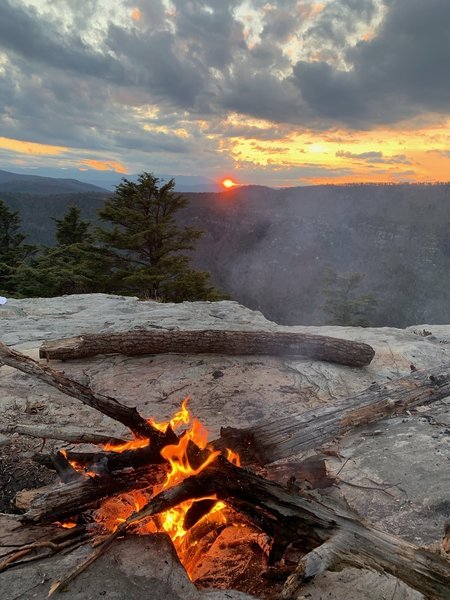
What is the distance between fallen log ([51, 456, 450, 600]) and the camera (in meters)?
2.25

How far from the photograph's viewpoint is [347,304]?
104 feet

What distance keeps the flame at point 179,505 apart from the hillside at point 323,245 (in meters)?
54.6

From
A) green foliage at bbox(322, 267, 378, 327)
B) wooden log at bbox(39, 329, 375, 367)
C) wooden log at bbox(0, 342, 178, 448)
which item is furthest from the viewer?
green foliage at bbox(322, 267, 378, 327)

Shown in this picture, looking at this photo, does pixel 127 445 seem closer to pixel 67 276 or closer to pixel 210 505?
pixel 210 505

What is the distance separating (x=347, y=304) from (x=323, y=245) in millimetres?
67087

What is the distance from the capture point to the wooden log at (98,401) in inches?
131

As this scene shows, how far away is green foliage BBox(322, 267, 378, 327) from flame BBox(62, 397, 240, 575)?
28.9 meters

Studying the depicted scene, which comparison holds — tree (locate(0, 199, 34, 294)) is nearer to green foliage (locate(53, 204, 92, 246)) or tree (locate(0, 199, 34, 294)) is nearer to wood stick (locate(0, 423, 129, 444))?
green foliage (locate(53, 204, 92, 246))

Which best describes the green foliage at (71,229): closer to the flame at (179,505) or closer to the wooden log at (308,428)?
the wooden log at (308,428)

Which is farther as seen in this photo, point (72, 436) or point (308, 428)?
point (308, 428)

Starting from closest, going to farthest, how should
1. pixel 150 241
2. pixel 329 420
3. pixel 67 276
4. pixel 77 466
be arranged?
1. pixel 77 466
2. pixel 329 420
3. pixel 67 276
4. pixel 150 241

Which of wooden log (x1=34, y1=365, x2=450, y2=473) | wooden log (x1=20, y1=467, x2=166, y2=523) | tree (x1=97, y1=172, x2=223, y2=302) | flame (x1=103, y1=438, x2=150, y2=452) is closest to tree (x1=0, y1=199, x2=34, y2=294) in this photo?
tree (x1=97, y1=172, x2=223, y2=302)

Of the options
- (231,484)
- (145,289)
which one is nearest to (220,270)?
(145,289)

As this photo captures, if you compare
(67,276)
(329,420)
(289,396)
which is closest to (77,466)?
(329,420)
